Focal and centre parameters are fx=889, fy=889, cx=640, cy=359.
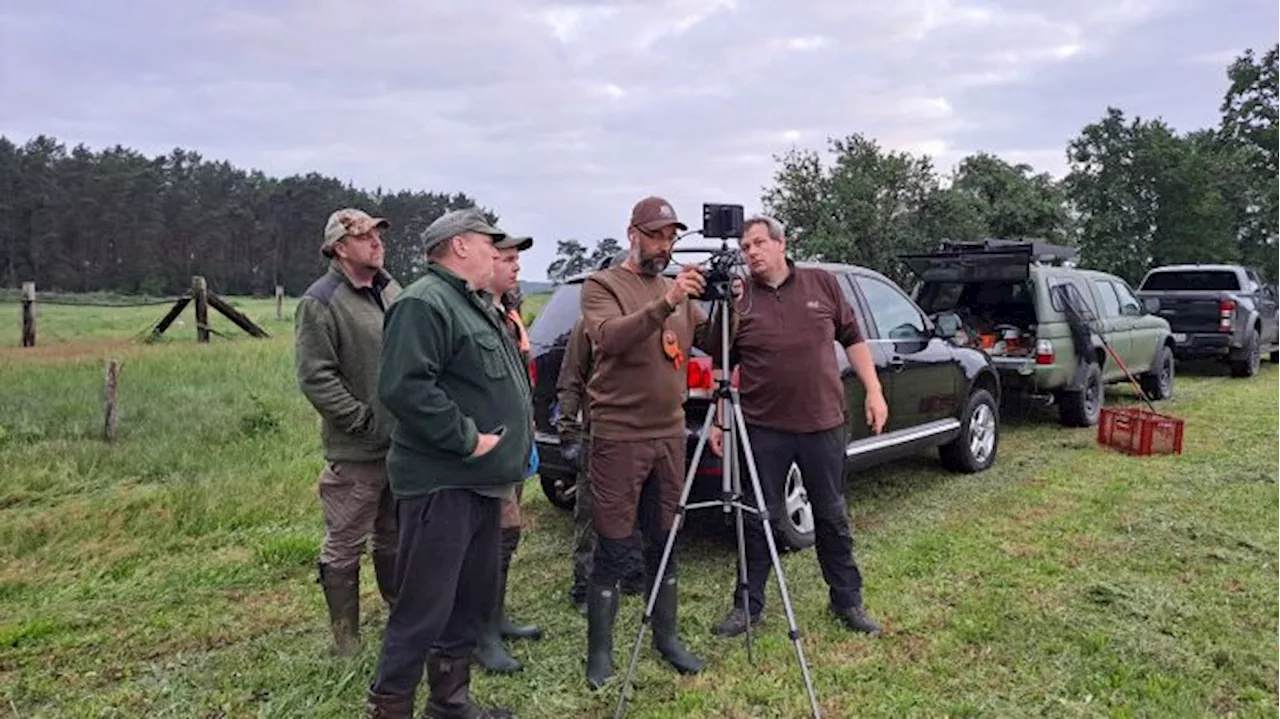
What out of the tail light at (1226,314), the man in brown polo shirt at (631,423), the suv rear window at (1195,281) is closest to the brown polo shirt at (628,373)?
the man in brown polo shirt at (631,423)

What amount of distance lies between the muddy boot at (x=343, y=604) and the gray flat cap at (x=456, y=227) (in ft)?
4.70

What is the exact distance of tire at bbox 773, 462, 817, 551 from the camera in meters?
4.74

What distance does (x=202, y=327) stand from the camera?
592 inches

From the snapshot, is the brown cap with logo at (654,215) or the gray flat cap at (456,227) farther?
the brown cap with logo at (654,215)

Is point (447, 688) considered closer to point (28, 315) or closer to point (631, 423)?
point (631, 423)

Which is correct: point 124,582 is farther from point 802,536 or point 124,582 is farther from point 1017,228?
point 1017,228

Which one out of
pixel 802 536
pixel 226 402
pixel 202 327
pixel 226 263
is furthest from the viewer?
pixel 226 263

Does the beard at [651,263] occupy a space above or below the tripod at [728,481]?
above

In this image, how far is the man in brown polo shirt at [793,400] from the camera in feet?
12.4

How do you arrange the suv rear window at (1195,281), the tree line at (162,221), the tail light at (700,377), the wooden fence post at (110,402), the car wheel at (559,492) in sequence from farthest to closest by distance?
1. the tree line at (162,221)
2. the suv rear window at (1195,281)
3. the wooden fence post at (110,402)
4. the car wheel at (559,492)
5. the tail light at (700,377)

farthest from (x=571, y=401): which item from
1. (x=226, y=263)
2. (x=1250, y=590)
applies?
(x=226, y=263)

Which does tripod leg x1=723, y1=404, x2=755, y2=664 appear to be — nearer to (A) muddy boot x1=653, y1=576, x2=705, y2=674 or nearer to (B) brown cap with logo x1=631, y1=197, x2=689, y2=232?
(A) muddy boot x1=653, y1=576, x2=705, y2=674

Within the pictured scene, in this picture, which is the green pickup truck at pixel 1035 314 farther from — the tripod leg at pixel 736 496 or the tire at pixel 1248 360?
the tripod leg at pixel 736 496

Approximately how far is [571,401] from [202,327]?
43.1 ft
